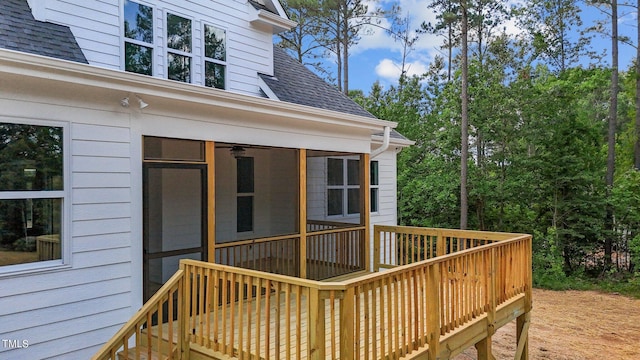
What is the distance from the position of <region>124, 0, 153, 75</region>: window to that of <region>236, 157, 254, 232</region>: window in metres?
2.93

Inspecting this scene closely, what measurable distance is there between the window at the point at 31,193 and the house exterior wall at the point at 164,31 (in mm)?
2315

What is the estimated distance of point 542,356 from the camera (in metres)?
7.90

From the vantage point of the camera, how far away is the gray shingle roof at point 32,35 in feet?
16.5

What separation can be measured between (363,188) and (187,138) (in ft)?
12.0

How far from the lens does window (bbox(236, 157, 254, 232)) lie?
9.25 meters

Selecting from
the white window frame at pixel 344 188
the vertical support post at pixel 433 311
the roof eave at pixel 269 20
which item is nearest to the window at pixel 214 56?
the roof eave at pixel 269 20

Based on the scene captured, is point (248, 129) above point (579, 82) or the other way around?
the other way around

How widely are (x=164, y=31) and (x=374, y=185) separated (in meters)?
6.26

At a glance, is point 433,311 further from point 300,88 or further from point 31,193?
point 300,88

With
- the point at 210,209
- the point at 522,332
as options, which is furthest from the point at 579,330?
the point at 210,209

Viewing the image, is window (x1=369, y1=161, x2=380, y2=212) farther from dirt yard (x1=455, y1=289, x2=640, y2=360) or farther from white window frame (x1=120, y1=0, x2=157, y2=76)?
white window frame (x1=120, y1=0, x2=157, y2=76)

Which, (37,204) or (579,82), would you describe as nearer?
(37,204)

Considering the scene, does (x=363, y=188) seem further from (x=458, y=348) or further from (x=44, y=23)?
(x=44, y=23)

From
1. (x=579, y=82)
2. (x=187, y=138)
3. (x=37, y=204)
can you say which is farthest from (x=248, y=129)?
(x=579, y=82)
